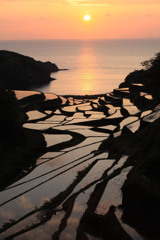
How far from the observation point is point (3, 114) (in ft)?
112

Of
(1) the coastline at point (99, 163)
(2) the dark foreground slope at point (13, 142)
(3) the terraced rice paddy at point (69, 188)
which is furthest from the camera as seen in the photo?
(2) the dark foreground slope at point (13, 142)

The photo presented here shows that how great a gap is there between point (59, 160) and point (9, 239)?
534 inches

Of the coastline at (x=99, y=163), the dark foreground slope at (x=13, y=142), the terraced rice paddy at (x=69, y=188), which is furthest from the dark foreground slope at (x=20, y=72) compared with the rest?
the dark foreground slope at (x=13, y=142)

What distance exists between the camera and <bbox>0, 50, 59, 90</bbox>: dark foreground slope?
330 ft

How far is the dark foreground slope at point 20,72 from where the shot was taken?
3964 inches

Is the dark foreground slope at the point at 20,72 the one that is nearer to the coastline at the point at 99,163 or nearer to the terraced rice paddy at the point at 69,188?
the coastline at the point at 99,163

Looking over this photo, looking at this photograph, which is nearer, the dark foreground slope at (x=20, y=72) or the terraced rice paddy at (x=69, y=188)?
the terraced rice paddy at (x=69, y=188)

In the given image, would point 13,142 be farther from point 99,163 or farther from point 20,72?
point 20,72

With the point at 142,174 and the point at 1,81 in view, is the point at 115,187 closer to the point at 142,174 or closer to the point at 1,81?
the point at 142,174

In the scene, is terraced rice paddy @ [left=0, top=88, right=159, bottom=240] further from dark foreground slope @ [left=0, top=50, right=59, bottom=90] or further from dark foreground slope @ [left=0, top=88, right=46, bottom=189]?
dark foreground slope @ [left=0, top=50, right=59, bottom=90]

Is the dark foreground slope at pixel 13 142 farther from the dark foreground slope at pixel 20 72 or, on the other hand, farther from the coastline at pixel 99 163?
the dark foreground slope at pixel 20 72

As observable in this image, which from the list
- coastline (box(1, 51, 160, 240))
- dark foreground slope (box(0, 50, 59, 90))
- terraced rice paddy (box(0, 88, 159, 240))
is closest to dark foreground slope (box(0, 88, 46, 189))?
coastline (box(1, 51, 160, 240))

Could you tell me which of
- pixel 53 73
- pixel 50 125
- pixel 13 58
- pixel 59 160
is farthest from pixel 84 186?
pixel 53 73

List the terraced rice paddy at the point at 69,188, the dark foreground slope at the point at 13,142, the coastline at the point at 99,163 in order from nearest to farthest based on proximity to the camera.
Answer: the terraced rice paddy at the point at 69,188, the coastline at the point at 99,163, the dark foreground slope at the point at 13,142
